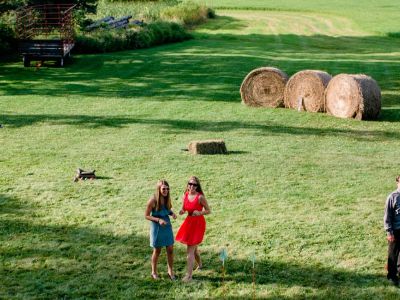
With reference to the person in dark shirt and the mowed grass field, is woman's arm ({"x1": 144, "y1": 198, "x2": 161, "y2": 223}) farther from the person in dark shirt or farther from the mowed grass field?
the person in dark shirt

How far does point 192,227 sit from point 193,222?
0.08m

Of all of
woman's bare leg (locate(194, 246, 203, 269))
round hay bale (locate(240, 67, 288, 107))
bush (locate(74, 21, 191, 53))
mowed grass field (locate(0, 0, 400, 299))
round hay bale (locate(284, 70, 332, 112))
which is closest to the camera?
mowed grass field (locate(0, 0, 400, 299))

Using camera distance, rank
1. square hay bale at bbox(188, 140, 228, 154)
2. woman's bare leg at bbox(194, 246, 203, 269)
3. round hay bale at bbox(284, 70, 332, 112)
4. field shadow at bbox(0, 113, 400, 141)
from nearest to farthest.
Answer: woman's bare leg at bbox(194, 246, 203, 269)
square hay bale at bbox(188, 140, 228, 154)
field shadow at bbox(0, 113, 400, 141)
round hay bale at bbox(284, 70, 332, 112)

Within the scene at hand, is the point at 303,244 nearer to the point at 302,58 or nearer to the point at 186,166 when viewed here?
the point at 186,166

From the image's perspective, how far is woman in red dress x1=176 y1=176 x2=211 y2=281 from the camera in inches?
435

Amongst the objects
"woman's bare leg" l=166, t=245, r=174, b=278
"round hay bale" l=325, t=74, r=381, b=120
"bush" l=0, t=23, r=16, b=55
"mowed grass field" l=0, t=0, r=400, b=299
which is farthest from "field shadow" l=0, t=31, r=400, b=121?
"woman's bare leg" l=166, t=245, r=174, b=278

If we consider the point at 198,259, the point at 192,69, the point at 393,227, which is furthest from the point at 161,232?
the point at 192,69

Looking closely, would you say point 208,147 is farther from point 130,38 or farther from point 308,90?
point 130,38

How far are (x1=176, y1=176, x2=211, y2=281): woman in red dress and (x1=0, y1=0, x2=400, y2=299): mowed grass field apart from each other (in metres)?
0.46

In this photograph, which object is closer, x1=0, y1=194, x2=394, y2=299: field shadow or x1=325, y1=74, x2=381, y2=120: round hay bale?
x1=0, y1=194, x2=394, y2=299: field shadow

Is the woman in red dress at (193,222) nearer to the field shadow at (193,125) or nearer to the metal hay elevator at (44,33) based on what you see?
the field shadow at (193,125)

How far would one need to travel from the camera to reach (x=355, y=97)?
76.8 ft

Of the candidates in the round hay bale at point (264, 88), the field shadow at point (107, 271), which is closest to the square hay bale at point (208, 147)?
the field shadow at point (107, 271)

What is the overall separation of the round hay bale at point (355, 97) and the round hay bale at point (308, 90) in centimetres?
72
